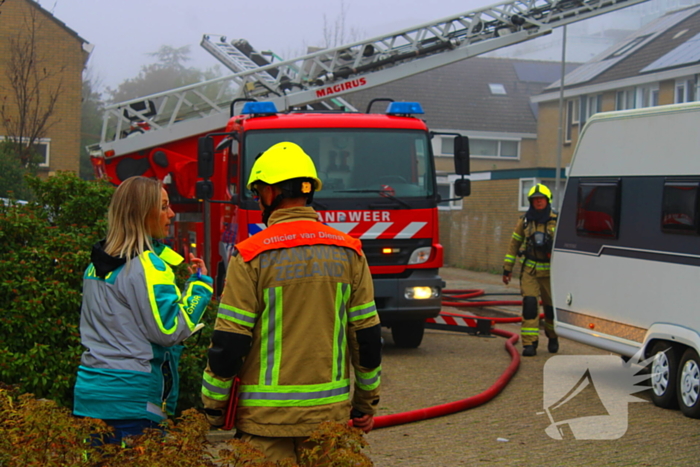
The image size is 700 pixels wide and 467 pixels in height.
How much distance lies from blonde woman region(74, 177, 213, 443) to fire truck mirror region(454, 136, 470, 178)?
22.5 ft

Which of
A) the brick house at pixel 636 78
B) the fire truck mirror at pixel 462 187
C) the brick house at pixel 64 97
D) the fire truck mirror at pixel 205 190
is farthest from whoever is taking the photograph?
the brick house at pixel 636 78

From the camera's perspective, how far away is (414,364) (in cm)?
943

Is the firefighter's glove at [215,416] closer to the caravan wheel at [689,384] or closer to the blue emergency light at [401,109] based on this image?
the caravan wheel at [689,384]

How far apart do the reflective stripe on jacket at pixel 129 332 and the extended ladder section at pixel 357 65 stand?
34.9ft

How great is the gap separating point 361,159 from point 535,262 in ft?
8.07

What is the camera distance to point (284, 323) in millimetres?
3100

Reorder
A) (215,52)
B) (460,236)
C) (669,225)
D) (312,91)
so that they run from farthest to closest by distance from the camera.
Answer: (460,236)
(215,52)
(312,91)
(669,225)

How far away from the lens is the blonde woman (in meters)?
3.32

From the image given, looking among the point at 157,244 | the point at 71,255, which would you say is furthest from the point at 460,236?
the point at 157,244

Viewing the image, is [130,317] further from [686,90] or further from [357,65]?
[686,90]

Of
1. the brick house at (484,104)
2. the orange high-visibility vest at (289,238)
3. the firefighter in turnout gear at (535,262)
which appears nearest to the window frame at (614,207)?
the firefighter in turnout gear at (535,262)

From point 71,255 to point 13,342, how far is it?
2.25 feet

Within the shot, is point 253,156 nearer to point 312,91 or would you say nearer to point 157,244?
point 312,91

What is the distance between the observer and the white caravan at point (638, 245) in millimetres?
7098
